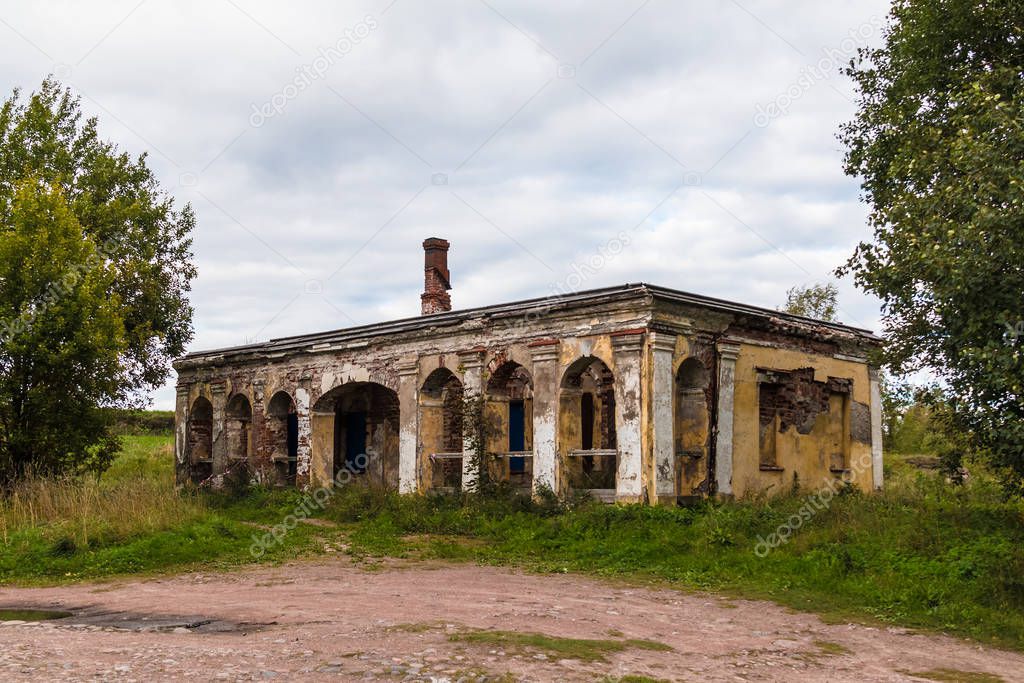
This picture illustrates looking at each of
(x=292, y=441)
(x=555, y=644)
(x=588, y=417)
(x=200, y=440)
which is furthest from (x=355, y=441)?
(x=555, y=644)

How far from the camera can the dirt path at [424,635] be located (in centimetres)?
687

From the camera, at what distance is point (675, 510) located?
1459 cm

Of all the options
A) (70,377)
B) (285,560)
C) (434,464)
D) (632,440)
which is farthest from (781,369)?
(70,377)

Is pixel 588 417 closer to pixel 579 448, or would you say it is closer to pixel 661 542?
pixel 579 448

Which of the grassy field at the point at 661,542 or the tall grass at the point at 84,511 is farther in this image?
the tall grass at the point at 84,511

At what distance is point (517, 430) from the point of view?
20750 millimetres

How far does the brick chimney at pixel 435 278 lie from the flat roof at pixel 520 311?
13.1ft

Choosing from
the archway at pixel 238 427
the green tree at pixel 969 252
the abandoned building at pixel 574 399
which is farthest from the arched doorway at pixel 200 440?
the green tree at pixel 969 252

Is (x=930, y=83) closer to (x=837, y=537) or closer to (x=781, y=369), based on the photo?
(x=781, y=369)

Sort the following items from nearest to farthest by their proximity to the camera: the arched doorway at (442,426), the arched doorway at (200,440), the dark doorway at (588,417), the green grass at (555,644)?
1. the green grass at (555,644)
2. the arched doorway at (442,426)
3. the dark doorway at (588,417)
4. the arched doorway at (200,440)

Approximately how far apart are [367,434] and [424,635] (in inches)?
586

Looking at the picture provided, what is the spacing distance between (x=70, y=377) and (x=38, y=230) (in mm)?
2745

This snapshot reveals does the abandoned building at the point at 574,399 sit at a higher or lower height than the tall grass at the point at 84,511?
higher

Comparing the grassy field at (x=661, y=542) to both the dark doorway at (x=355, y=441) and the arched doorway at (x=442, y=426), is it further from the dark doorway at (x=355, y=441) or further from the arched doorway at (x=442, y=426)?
the dark doorway at (x=355, y=441)
